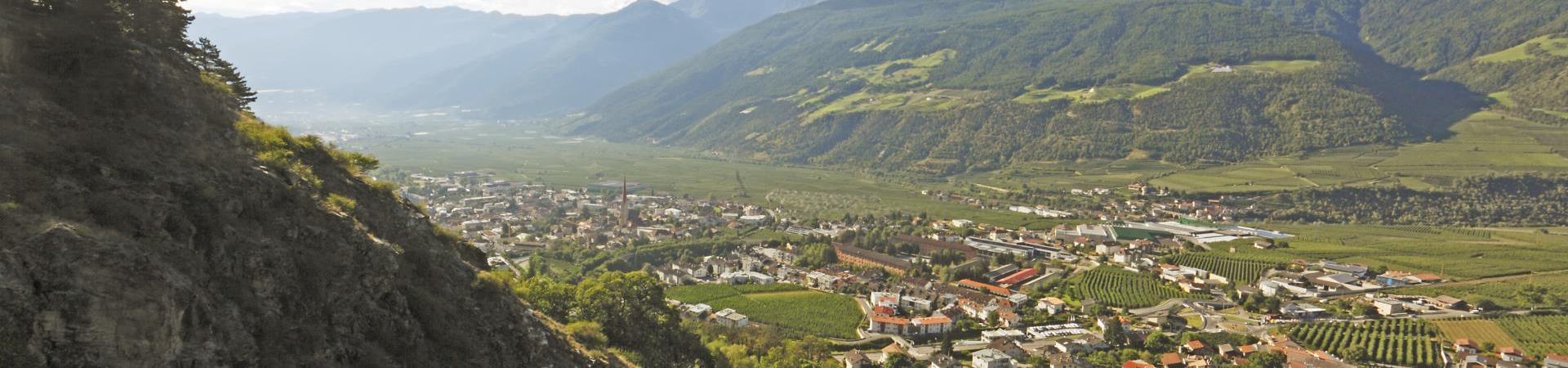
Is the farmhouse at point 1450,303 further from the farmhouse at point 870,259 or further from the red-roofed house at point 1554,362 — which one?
the farmhouse at point 870,259

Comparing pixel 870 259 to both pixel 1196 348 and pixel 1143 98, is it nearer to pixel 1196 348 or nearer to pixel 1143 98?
pixel 1196 348

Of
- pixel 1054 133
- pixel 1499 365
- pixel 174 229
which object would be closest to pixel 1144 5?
pixel 1054 133

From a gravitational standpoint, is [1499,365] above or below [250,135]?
below

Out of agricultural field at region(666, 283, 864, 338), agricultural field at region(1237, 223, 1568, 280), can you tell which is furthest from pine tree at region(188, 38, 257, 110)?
agricultural field at region(1237, 223, 1568, 280)

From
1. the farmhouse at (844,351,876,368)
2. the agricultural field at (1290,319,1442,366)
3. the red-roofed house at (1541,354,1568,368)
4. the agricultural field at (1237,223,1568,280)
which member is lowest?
the agricultural field at (1237,223,1568,280)

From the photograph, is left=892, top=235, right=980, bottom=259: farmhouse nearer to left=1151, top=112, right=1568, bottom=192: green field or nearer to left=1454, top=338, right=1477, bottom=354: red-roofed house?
left=1454, top=338, right=1477, bottom=354: red-roofed house

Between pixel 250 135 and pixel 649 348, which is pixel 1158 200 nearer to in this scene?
pixel 649 348

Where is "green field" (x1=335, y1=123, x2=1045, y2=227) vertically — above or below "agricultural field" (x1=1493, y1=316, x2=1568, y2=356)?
above
